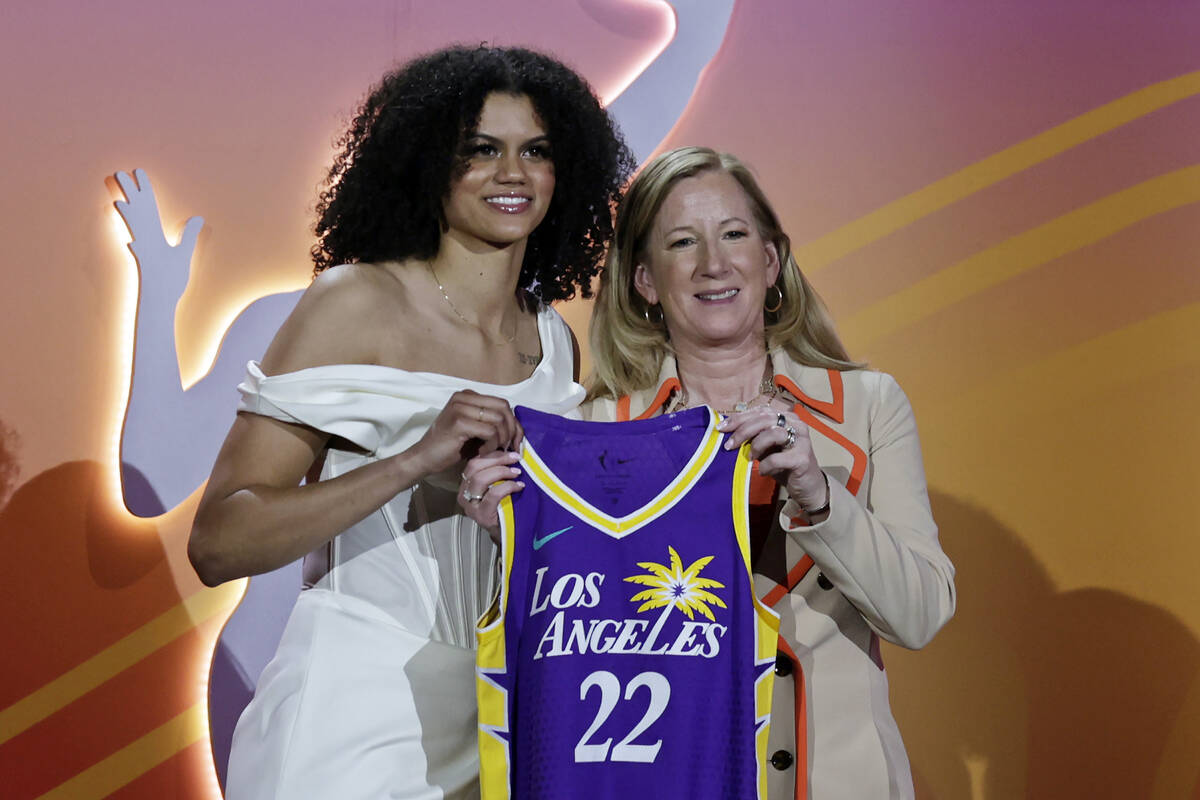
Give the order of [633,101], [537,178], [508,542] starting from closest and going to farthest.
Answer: [508,542]
[537,178]
[633,101]

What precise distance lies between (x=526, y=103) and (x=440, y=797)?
50.5 inches

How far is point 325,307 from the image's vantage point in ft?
6.11

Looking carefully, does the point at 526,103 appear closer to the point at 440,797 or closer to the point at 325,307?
the point at 325,307

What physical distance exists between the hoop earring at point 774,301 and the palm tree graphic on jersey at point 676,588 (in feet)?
2.21

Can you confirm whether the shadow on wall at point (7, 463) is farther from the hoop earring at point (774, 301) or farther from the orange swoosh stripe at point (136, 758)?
the hoop earring at point (774, 301)

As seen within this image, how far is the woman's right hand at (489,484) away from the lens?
1652mm

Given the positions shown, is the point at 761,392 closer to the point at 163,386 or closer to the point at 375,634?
the point at 375,634

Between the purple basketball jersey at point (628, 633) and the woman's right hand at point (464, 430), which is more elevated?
the woman's right hand at point (464, 430)

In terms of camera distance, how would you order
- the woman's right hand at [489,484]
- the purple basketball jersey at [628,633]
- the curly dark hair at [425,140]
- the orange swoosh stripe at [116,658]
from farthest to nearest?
the orange swoosh stripe at [116,658]
the curly dark hair at [425,140]
the woman's right hand at [489,484]
the purple basketball jersey at [628,633]

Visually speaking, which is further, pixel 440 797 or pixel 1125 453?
pixel 1125 453

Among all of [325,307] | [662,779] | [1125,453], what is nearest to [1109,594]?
[1125,453]

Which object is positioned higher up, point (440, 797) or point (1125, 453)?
point (1125, 453)

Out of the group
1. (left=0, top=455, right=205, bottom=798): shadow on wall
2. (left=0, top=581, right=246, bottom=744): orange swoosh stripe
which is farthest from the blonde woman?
(left=0, top=455, right=205, bottom=798): shadow on wall

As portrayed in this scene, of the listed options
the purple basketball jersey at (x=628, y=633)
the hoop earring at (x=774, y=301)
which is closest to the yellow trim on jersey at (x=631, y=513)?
the purple basketball jersey at (x=628, y=633)
